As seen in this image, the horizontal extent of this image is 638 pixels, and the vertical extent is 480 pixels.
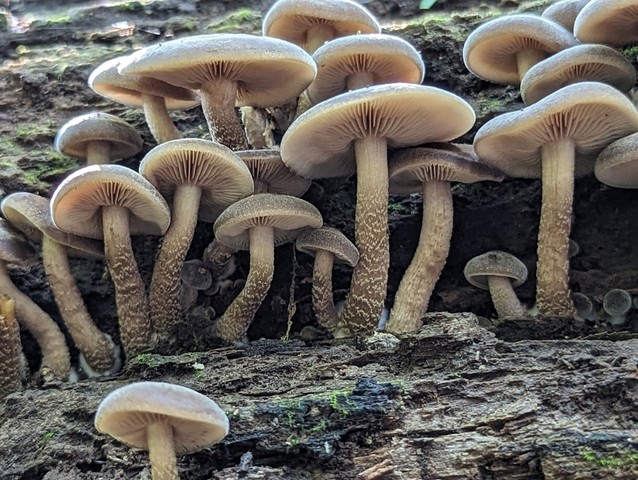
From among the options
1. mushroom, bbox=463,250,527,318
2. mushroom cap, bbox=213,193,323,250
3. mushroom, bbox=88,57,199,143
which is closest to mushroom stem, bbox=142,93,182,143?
mushroom, bbox=88,57,199,143

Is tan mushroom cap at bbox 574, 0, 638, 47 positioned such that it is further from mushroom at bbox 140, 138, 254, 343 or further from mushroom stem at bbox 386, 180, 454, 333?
mushroom at bbox 140, 138, 254, 343

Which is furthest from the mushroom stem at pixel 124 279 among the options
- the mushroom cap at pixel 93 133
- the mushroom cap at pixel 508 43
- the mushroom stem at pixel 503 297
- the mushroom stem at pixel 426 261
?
the mushroom cap at pixel 508 43

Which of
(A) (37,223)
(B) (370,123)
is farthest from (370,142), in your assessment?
(A) (37,223)

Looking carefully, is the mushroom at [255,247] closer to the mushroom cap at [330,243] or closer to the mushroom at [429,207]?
the mushroom cap at [330,243]

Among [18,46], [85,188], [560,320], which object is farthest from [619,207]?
[18,46]

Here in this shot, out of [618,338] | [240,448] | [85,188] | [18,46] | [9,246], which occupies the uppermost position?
[18,46]

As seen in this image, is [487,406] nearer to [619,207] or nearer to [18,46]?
[619,207]

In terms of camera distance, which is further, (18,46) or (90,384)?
(18,46)
